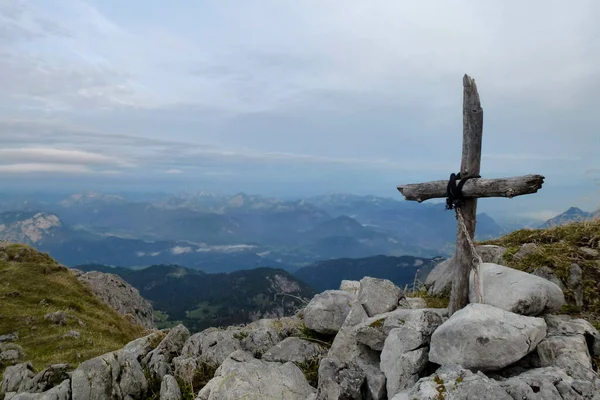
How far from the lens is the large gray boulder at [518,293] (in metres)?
9.32

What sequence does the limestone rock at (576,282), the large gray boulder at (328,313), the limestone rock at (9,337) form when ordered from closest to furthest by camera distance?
the limestone rock at (576,282) < the large gray boulder at (328,313) < the limestone rock at (9,337)

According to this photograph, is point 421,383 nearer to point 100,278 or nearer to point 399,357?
point 399,357

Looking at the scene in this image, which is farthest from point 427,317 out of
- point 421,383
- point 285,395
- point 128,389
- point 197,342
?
point 128,389

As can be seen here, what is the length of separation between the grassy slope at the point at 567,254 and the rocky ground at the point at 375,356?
161 centimetres

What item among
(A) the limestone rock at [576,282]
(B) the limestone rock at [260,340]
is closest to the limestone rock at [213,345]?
(B) the limestone rock at [260,340]

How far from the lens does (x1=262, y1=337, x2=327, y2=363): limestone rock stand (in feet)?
41.3

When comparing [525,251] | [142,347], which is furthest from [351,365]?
[142,347]

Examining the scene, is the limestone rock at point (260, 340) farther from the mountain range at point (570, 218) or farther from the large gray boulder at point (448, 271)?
the mountain range at point (570, 218)

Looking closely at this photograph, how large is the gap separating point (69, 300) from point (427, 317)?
36154 millimetres

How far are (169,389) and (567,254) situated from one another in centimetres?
1415

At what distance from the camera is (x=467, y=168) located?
10.3 m

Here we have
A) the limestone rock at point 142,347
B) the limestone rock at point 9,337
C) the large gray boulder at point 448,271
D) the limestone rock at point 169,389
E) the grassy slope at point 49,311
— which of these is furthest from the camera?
the limestone rock at point 9,337

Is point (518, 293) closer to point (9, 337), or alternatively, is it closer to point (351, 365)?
point (351, 365)

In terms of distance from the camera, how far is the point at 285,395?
1073 cm
